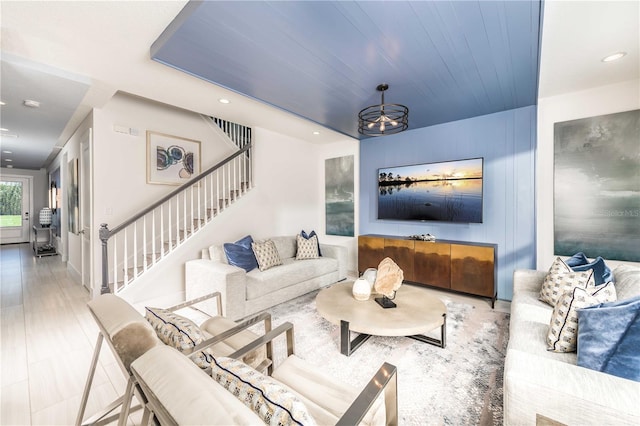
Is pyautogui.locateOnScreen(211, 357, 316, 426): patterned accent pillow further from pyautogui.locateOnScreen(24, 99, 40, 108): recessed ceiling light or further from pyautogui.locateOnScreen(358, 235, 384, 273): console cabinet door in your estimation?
pyautogui.locateOnScreen(24, 99, 40, 108): recessed ceiling light

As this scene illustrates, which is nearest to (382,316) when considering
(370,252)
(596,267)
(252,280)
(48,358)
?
(252,280)

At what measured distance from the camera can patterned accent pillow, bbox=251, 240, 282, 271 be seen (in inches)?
137

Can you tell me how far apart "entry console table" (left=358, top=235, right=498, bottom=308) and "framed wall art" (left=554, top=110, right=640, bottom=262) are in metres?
0.85

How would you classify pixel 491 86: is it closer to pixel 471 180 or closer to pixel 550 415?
pixel 471 180

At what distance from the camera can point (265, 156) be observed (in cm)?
467

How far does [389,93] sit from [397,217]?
83.5 inches

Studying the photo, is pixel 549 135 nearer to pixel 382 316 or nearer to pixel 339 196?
pixel 382 316

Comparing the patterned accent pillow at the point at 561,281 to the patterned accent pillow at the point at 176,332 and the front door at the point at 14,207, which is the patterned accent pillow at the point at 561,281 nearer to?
the patterned accent pillow at the point at 176,332

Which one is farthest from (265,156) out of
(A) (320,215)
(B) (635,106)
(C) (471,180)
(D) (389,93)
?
(B) (635,106)

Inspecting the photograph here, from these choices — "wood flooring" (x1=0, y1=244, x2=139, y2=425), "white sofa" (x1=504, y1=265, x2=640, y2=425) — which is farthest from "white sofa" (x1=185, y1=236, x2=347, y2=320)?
"white sofa" (x1=504, y1=265, x2=640, y2=425)

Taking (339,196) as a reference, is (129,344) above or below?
below

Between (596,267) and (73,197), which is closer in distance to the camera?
(596,267)

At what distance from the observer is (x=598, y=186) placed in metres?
2.95

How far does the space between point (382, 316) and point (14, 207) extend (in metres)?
11.9
